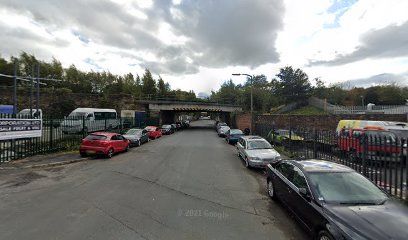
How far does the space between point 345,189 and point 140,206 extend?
4.83 m

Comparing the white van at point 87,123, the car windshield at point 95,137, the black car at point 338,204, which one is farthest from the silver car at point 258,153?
the white van at point 87,123

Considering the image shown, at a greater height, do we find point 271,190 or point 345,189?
point 345,189

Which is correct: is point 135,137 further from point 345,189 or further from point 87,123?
point 345,189

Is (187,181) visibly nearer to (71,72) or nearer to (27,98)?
(27,98)

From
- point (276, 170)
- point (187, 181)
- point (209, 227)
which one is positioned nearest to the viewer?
point (209, 227)

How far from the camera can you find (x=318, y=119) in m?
33.4

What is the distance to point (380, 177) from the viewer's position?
892 centimetres

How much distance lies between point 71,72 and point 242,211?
66609 millimetres

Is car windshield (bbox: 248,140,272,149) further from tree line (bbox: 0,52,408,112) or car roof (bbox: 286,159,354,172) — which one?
tree line (bbox: 0,52,408,112)

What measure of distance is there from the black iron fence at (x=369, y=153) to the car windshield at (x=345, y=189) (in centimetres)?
245

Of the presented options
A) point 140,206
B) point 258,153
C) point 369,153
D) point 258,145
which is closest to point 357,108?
point 258,145

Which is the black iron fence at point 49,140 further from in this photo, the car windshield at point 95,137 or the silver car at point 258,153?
the silver car at point 258,153

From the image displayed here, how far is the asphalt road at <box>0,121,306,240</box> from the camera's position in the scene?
5.86 m

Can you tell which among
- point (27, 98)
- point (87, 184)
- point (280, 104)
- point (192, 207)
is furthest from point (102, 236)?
point (280, 104)
